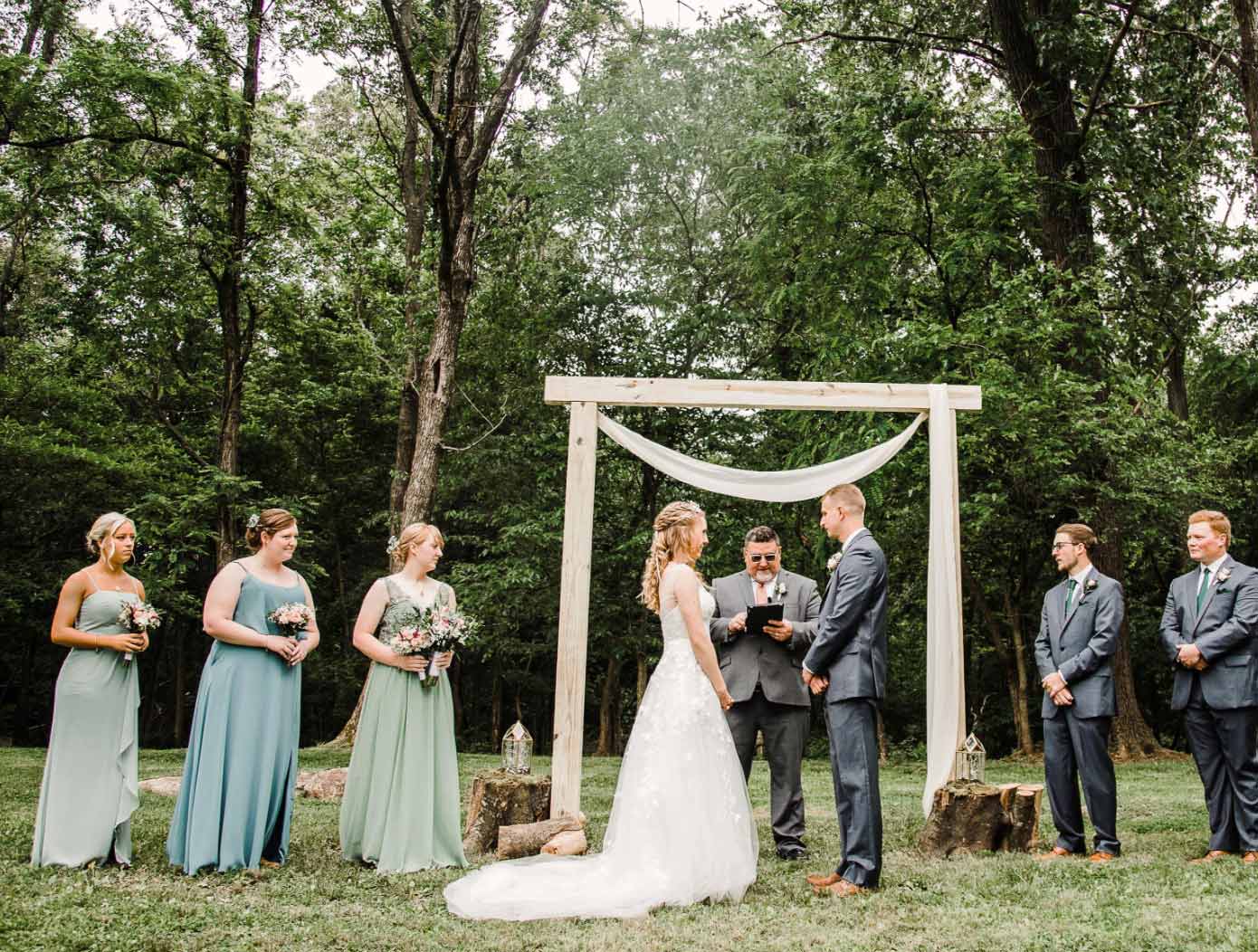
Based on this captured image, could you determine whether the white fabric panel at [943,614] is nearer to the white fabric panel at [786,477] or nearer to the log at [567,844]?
the white fabric panel at [786,477]

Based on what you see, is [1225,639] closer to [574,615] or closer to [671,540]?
[671,540]

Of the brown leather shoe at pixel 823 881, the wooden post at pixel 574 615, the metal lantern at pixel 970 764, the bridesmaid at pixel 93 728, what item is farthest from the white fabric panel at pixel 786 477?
the bridesmaid at pixel 93 728

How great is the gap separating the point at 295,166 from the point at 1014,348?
990 centimetres

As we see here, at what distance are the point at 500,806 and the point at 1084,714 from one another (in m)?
3.23

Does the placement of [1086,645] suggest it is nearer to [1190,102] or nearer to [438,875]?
[438,875]

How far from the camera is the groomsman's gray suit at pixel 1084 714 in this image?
18.2 feet

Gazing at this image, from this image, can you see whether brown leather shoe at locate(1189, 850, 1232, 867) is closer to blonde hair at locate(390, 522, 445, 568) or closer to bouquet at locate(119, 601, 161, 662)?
blonde hair at locate(390, 522, 445, 568)

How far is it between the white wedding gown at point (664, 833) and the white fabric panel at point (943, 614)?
1.65 m

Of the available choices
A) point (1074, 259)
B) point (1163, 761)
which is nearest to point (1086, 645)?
point (1163, 761)

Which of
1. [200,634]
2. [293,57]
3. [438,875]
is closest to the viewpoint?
[438,875]

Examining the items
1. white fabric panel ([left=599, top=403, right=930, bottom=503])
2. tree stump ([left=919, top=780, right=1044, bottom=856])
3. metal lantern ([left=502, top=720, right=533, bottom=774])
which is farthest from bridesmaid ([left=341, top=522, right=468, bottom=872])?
tree stump ([left=919, top=780, right=1044, bottom=856])

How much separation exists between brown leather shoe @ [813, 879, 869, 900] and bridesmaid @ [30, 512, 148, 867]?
339 cm

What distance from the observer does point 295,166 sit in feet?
49.0

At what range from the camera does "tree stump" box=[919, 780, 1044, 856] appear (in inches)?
229
